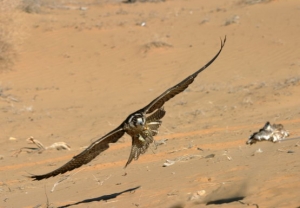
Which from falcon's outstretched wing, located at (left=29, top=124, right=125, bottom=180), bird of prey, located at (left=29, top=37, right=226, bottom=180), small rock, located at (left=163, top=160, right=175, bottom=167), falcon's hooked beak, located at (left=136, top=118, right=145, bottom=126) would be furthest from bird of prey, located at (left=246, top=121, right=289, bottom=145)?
falcon's outstretched wing, located at (left=29, top=124, right=125, bottom=180)

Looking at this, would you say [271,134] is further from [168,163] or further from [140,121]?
[140,121]

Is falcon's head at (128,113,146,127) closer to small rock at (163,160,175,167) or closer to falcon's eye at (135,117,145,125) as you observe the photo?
falcon's eye at (135,117,145,125)

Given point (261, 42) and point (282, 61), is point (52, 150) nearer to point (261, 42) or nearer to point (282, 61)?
point (282, 61)

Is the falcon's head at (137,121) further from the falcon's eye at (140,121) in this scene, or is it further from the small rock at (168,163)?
the small rock at (168,163)

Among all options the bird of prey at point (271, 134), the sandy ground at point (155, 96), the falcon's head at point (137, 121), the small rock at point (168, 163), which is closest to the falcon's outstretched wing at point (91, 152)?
the falcon's head at point (137, 121)

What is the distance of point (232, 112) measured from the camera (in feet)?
46.4

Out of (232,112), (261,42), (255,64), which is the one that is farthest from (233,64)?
(232,112)

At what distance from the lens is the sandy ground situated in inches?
277

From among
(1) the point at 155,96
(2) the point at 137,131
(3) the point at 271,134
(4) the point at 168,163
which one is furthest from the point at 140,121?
(1) the point at 155,96

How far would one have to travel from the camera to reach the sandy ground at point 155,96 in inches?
277

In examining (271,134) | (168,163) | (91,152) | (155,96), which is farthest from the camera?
(155,96)

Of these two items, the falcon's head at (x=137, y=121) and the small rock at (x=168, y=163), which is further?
the small rock at (x=168, y=163)

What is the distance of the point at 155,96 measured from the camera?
58.2 feet

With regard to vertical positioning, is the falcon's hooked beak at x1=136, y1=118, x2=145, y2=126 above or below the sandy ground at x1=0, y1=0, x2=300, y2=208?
above
